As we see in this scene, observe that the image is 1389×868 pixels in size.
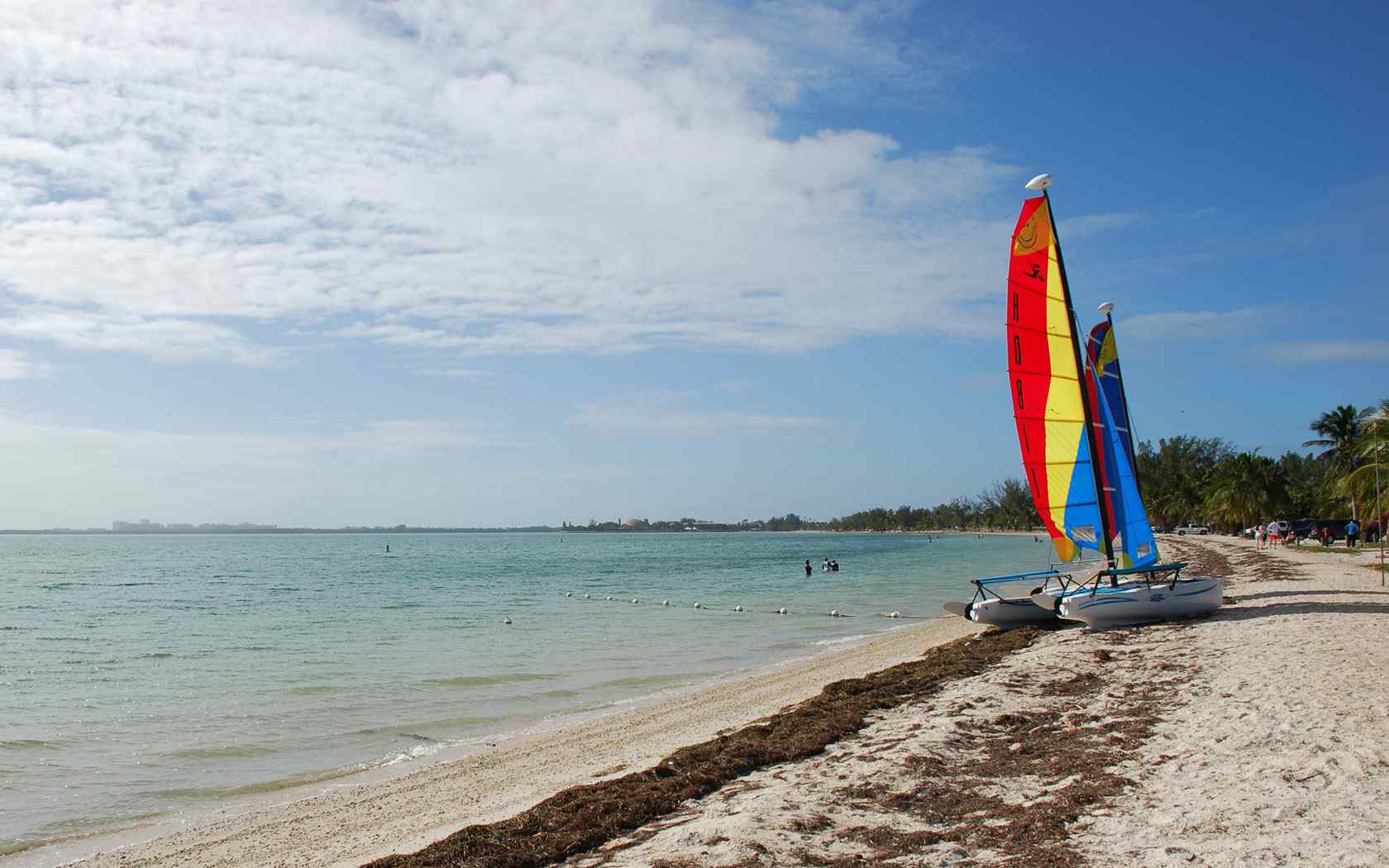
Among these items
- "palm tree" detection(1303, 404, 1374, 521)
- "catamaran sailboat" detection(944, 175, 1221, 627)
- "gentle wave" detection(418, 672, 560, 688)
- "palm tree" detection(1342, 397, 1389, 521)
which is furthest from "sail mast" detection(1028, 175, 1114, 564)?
"palm tree" detection(1303, 404, 1374, 521)

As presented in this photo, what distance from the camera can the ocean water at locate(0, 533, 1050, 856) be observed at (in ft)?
32.8

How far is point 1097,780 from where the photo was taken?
21.0 feet

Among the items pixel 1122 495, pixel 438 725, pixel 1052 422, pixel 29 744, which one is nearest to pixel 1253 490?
pixel 1122 495

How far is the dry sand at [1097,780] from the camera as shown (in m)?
5.20

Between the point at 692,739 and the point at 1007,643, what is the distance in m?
6.76

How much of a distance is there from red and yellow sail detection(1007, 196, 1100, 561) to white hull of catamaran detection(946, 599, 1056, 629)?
114cm

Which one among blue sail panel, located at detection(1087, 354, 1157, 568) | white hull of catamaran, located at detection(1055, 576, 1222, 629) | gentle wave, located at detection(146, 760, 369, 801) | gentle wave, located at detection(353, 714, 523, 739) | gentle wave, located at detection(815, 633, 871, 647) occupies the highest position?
blue sail panel, located at detection(1087, 354, 1157, 568)

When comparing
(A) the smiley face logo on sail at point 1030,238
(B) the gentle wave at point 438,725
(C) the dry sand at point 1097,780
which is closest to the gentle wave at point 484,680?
A: (B) the gentle wave at point 438,725

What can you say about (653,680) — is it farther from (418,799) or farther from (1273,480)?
(1273,480)

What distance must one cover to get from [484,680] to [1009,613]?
9505 mm

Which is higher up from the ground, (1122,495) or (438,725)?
(1122,495)

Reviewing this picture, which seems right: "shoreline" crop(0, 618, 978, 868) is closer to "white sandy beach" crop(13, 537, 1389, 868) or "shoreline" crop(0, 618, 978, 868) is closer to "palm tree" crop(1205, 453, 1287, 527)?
"white sandy beach" crop(13, 537, 1389, 868)

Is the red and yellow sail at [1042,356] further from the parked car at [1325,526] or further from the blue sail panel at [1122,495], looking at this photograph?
the parked car at [1325,526]

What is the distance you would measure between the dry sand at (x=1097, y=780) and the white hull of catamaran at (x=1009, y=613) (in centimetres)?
543
